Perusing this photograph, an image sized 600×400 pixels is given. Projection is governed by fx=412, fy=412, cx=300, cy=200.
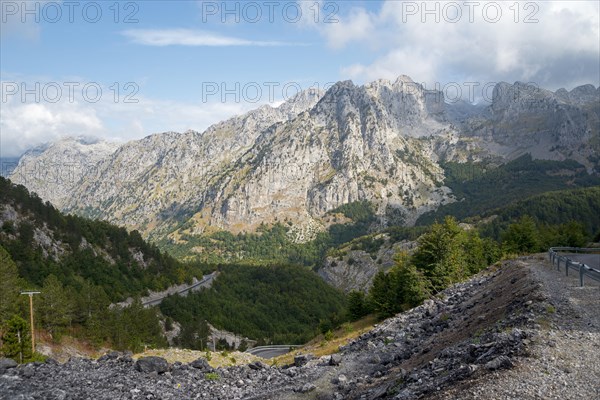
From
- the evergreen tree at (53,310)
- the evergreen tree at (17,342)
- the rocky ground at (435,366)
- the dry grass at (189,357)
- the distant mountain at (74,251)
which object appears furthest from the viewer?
the distant mountain at (74,251)

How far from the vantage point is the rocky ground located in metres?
12.0

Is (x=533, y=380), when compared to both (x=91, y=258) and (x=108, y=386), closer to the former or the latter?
(x=108, y=386)

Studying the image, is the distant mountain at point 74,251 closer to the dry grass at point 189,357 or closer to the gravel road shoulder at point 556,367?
the dry grass at point 189,357

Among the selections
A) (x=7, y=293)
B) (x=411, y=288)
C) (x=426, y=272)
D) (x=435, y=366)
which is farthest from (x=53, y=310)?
(x=435, y=366)

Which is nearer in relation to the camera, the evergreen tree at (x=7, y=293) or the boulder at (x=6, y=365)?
the boulder at (x=6, y=365)

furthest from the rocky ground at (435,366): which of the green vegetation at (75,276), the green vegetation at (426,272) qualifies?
the green vegetation at (75,276)

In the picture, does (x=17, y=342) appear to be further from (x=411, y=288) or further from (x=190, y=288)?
(x=190, y=288)

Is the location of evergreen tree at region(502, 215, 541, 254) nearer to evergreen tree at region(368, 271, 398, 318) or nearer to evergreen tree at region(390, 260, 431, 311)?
evergreen tree at region(368, 271, 398, 318)

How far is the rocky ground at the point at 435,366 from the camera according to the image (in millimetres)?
12039

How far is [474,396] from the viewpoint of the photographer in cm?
1065

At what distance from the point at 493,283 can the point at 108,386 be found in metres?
27.8

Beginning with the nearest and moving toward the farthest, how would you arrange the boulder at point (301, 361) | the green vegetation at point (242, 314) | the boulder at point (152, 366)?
1. the boulder at point (152, 366)
2. the boulder at point (301, 361)
3. the green vegetation at point (242, 314)

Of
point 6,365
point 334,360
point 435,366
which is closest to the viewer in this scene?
point 435,366

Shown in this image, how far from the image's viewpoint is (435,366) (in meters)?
15.1
